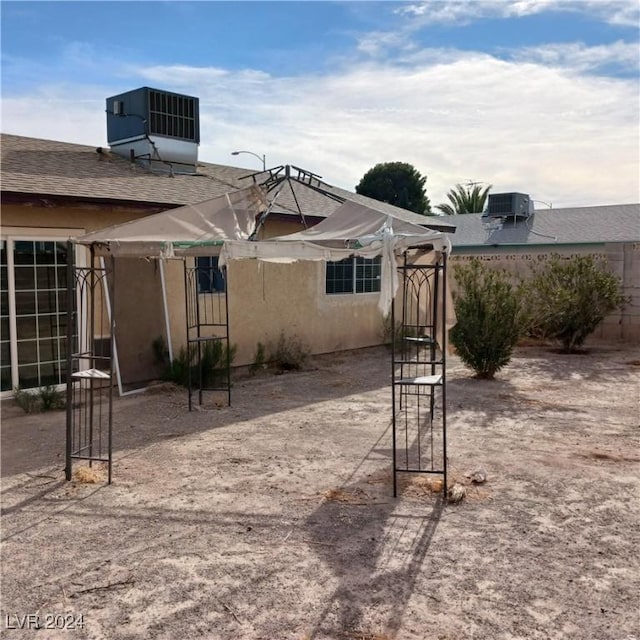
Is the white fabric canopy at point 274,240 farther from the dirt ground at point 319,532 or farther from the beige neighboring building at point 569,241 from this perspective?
the beige neighboring building at point 569,241

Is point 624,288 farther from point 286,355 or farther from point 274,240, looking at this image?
point 274,240

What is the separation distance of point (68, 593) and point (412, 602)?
2.03 metres

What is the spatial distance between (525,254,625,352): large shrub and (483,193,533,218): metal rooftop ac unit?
395 inches

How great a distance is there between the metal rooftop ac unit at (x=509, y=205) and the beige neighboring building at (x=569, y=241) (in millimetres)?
286


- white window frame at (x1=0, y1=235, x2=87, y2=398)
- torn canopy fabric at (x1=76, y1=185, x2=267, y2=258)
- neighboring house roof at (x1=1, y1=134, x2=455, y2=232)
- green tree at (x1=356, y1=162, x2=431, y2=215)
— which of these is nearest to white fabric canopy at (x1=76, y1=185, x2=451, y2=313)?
torn canopy fabric at (x1=76, y1=185, x2=267, y2=258)

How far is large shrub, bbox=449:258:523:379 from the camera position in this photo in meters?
9.92

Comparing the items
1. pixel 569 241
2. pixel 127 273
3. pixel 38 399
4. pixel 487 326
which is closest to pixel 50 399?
pixel 38 399

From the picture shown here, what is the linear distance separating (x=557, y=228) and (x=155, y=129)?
1537 centimetres

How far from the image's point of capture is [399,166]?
37.9m

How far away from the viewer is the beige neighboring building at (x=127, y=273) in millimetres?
8039

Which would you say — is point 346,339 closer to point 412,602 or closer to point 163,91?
point 163,91

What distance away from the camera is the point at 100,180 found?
9508 millimetres

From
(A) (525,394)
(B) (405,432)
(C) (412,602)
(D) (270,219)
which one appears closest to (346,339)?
(D) (270,219)

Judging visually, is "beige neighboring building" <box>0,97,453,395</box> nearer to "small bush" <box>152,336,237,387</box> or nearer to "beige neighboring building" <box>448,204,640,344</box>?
"small bush" <box>152,336,237,387</box>
